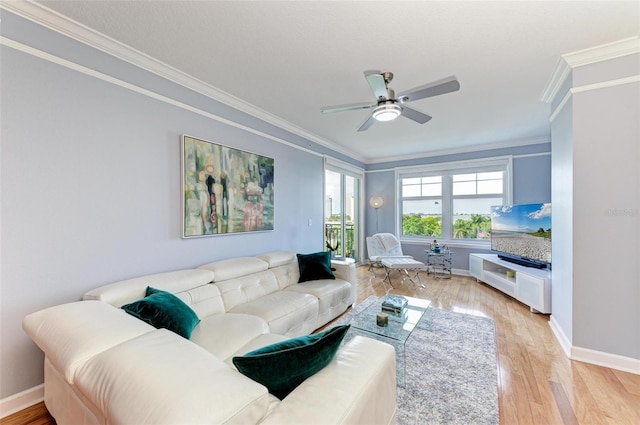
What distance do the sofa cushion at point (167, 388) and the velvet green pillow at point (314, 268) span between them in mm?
2289

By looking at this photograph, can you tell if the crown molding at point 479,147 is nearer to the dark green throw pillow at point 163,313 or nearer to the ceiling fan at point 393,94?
the ceiling fan at point 393,94

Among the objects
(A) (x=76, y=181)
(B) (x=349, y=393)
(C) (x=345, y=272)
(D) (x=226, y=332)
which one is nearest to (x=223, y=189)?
(A) (x=76, y=181)

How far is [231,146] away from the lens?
120 inches

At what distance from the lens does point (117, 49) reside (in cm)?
209

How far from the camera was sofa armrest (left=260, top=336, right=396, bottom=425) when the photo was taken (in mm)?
832

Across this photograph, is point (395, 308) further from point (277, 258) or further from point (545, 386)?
point (277, 258)

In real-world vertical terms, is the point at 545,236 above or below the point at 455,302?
above

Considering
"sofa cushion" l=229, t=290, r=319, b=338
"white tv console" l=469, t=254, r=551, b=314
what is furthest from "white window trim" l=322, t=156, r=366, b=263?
"sofa cushion" l=229, t=290, r=319, b=338

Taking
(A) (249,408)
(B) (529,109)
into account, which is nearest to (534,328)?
(B) (529,109)

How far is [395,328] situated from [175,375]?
186 centimetres

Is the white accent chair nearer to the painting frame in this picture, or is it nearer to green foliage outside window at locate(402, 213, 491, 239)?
green foliage outside window at locate(402, 213, 491, 239)

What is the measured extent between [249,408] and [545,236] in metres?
4.54

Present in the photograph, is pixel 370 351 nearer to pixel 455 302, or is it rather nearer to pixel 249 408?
pixel 249 408

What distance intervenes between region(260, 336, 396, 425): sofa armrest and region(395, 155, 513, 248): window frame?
16.3ft
